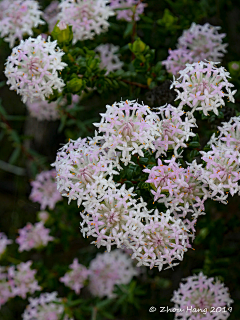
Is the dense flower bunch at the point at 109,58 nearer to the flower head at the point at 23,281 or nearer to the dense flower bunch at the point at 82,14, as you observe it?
the dense flower bunch at the point at 82,14

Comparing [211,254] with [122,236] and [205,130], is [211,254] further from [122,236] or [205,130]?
[122,236]

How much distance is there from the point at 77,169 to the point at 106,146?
207mm

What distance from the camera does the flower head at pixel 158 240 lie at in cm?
164

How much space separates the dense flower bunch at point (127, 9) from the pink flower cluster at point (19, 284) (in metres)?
2.14

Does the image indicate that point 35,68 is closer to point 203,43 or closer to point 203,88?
point 203,88

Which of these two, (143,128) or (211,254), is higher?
(143,128)

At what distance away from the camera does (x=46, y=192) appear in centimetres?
296

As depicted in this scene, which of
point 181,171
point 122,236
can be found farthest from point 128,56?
point 122,236

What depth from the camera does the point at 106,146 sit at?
1.65m

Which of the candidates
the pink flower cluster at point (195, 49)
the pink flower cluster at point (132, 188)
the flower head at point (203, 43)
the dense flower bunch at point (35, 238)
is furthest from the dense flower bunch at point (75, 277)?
the flower head at point (203, 43)

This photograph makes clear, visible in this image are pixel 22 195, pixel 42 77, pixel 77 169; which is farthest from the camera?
pixel 22 195

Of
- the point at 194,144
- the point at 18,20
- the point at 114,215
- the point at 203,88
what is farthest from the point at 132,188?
the point at 18,20

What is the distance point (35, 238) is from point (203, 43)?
6.86 ft

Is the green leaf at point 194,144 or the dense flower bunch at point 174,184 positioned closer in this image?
the dense flower bunch at point 174,184
